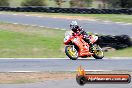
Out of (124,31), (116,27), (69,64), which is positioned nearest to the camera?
(69,64)

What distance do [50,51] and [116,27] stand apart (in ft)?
36.3

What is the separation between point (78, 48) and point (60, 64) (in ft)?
6.27

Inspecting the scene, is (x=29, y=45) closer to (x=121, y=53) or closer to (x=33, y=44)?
(x=33, y=44)

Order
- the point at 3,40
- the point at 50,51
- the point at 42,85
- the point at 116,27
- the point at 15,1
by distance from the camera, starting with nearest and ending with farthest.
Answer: the point at 42,85 → the point at 50,51 → the point at 3,40 → the point at 116,27 → the point at 15,1

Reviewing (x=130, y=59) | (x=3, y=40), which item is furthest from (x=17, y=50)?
(x=130, y=59)

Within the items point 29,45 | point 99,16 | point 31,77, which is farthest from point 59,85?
point 99,16

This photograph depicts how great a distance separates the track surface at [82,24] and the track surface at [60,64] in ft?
39.0

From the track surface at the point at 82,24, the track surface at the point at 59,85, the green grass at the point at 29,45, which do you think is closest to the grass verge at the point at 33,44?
the green grass at the point at 29,45

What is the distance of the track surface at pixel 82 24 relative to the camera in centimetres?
3041

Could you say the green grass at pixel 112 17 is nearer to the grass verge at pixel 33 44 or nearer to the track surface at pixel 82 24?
the track surface at pixel 82 24

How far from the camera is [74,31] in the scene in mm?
18000

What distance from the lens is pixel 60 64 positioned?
16.4 metres

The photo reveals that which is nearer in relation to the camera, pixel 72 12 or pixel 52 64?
pixel 52 64

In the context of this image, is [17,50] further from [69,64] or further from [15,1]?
[15,1]
